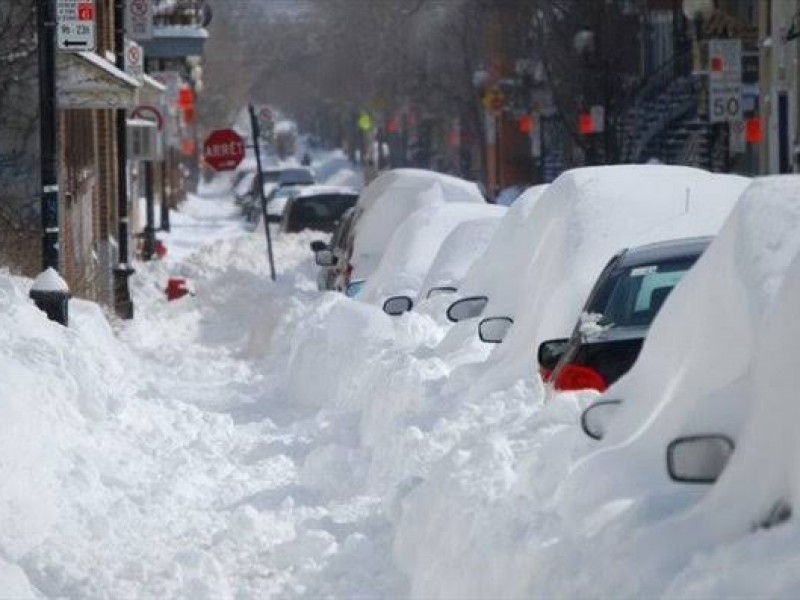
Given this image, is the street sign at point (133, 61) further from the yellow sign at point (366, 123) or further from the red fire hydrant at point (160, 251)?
the yellow sign at point (366, 123)

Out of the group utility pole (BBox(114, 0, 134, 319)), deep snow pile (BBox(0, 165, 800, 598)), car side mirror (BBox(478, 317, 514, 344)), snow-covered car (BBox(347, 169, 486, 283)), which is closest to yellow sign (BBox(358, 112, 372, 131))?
utility pole (BBox(114, 0, 134, 319))

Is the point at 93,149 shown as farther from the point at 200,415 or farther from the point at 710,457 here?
the point at 710,457

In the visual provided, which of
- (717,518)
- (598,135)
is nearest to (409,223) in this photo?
(717,518)

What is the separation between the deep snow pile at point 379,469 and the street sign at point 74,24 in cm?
226

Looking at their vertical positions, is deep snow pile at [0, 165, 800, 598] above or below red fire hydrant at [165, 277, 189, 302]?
above

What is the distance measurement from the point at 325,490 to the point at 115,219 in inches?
721

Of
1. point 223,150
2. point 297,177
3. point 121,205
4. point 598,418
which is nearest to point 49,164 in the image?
point 598,418

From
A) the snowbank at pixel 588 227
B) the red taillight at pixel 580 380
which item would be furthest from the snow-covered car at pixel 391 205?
the red taillight at pixel 580 380

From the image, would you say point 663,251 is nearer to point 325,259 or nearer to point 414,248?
point 414,248

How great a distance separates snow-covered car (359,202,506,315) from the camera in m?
20.5

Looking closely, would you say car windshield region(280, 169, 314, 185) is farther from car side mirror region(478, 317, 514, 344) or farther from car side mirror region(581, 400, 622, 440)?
car side mirror region(581, 400, 622, 440)

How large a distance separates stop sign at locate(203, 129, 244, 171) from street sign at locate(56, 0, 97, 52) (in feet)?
58.8

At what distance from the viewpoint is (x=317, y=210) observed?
3844 cm

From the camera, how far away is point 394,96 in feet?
248
